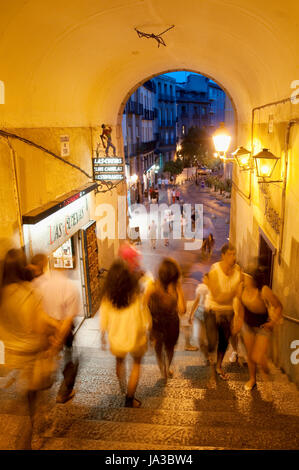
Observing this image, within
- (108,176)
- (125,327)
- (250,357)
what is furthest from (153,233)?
(125,327)

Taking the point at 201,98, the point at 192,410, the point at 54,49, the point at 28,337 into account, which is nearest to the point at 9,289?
the point at 28,337

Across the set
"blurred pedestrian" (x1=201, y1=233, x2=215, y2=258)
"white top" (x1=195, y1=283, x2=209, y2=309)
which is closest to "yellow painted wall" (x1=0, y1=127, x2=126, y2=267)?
"white top" (x1=195, y1=283, x2=209, y2=309)

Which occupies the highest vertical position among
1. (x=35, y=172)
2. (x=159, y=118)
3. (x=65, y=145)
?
(x=159, y=118)

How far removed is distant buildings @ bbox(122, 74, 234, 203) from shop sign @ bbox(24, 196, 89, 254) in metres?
16.8

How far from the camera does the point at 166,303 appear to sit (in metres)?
4.12

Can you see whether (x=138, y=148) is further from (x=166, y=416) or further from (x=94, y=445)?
(x=94, y=445)

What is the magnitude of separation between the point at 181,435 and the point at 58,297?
5.62 ft

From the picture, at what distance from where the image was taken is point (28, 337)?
10.9 feet

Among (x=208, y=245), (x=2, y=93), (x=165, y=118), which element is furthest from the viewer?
(x=165, y=118)

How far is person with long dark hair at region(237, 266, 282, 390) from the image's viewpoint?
4.07 meters

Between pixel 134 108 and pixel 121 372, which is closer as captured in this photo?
pixel 121 372

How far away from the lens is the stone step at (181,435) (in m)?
3.26

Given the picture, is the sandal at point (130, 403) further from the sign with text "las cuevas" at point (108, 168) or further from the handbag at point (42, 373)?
the sign with text "las cuevas" at point (108, 168)
